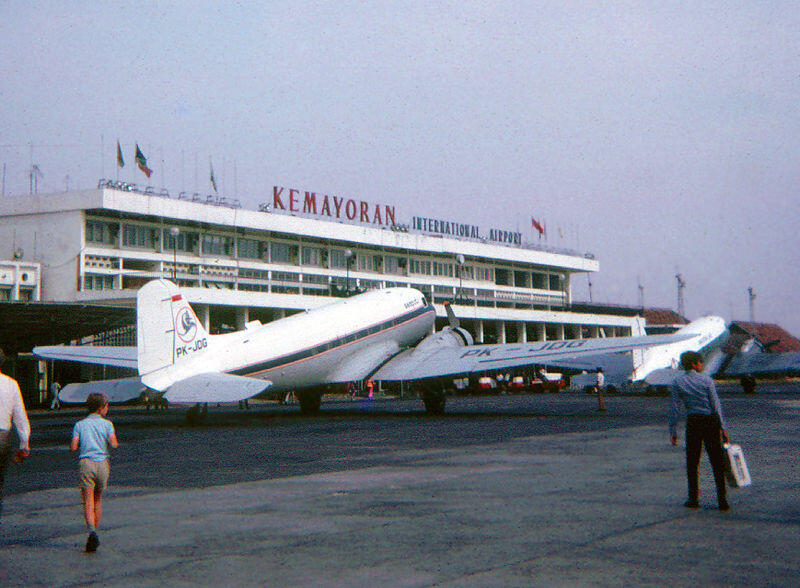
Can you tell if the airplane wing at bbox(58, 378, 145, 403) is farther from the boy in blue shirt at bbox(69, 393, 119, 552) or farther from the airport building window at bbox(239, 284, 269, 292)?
the airport building window at bbox(239, 284, 269, 292)

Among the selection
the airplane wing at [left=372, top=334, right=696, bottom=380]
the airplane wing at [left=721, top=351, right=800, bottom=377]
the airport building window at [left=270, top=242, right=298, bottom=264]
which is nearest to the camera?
the airplane wing at [left=372, top=334, right=696, bottom=380]

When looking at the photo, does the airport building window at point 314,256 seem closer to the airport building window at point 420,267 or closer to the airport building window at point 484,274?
the airport building window at point 420,267

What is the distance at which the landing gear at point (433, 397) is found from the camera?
3366 centimetres

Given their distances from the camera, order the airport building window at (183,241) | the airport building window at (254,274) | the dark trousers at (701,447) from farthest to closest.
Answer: the airport building window at (254,274)
the airport building window at (183,241)
the dark trousers at (701,447)

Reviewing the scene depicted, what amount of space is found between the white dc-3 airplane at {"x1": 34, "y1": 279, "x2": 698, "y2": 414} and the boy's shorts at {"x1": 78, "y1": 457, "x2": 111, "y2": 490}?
52.0 ft

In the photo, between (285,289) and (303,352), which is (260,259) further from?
(303,352)

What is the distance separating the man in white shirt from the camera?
9750 mm

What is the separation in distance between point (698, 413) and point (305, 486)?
659cm

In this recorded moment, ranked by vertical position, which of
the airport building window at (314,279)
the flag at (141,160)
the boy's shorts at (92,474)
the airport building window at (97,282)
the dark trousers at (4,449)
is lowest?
the boy's shorts at (92,474)

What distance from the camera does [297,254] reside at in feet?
308

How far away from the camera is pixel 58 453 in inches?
859

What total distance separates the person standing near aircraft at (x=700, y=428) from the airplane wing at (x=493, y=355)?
673 inches

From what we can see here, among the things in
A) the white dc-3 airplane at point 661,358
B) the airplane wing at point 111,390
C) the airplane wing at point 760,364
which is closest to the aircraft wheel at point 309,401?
the airplane wing at point 111,390

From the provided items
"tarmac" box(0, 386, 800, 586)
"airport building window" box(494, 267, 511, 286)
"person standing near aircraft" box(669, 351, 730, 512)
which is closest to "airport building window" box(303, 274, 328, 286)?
"airport building window" box(494, 267, 511, 286)
